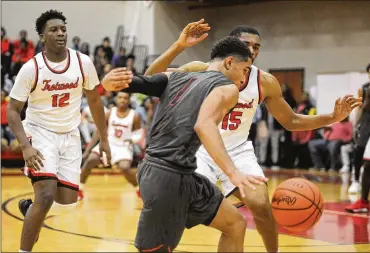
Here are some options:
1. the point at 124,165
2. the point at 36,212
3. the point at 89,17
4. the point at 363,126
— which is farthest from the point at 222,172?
the point at 89,17

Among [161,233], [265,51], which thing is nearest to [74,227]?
[161,233]

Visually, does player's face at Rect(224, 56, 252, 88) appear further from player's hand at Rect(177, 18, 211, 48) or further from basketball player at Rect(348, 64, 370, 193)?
basketball player at Rect(348, 64, 370, 193)

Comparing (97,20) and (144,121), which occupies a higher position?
(97,20)

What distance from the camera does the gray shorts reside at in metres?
9.12

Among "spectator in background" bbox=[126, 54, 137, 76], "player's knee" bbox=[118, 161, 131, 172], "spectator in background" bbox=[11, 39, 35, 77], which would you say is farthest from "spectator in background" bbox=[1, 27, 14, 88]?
"player's knee" bbox=[118, 161, 131, 172]

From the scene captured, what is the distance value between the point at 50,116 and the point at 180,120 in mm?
2030

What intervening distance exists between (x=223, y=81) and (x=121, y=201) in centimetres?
695

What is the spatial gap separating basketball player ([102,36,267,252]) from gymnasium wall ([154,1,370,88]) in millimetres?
2035

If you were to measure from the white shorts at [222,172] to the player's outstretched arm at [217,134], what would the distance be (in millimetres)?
1613

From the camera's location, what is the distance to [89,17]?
69.0 ft

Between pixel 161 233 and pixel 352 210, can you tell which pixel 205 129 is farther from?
pixel 352 210

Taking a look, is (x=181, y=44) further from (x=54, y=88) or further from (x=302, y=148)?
(x=302, y=148)

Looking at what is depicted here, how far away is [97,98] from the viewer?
6004 millimetres

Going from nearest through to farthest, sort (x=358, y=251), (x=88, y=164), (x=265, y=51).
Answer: (x=358, y=251) < (x=88, y=164) < (x=265, y=51)
